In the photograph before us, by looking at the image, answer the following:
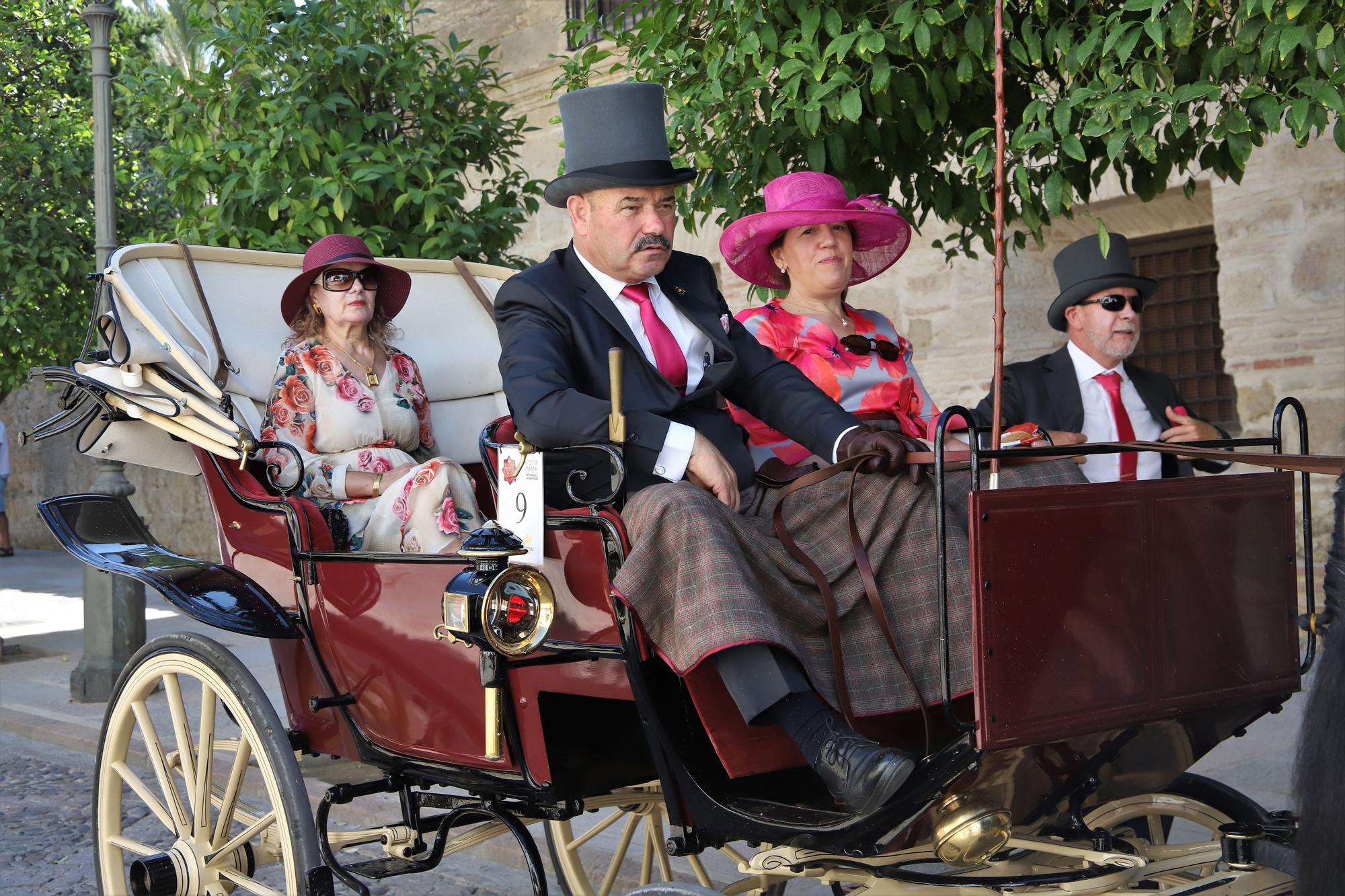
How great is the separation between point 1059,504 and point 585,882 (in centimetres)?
212

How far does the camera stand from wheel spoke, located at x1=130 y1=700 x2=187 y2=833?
362 cm

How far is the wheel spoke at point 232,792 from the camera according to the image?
11.2ft

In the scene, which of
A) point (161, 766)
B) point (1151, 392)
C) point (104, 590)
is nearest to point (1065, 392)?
point (1151, 392)

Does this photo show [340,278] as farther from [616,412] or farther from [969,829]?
[969,829]

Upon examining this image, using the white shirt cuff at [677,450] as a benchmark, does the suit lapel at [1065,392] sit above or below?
above

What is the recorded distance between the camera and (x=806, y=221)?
3.60 meters

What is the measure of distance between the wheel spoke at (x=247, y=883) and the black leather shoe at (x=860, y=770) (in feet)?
5.07

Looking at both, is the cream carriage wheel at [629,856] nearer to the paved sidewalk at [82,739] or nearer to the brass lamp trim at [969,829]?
the paved sidewalk at [82,739]

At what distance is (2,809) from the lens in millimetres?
5262

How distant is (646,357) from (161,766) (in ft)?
5.84

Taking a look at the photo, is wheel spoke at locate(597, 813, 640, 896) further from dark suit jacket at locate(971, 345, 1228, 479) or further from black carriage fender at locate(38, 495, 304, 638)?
dark suit jacket at locate(971, 345, 1228, 479)

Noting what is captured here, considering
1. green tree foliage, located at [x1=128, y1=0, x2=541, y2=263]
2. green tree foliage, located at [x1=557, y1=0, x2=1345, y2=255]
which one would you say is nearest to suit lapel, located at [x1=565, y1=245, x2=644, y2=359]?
green tree foliage, located at [x1=557, y1=0, x2=1345, y2=255]

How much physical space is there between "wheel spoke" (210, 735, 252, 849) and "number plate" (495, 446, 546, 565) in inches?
38.9

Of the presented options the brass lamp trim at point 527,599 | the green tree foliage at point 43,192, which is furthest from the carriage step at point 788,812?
the green tree foliage at point 43,192
